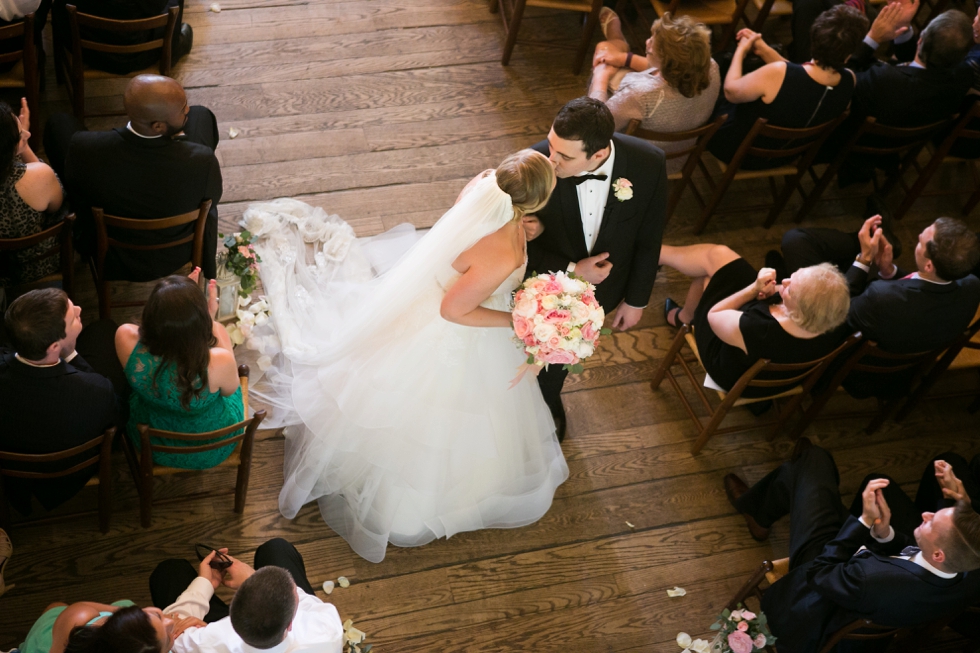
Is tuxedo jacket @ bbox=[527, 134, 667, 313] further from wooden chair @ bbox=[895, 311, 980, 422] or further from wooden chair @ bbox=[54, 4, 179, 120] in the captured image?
wooden chair @ bbox=[54, 4, 179, 120]

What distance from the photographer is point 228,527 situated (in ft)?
11.9

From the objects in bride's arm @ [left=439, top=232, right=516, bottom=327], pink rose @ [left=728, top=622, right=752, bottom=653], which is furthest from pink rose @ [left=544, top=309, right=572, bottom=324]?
pink rose @ [left=728, top=622, right=752, bottom=653]

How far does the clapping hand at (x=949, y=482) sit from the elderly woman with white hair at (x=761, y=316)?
2.23 ft

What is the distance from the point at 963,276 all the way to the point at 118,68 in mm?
4365

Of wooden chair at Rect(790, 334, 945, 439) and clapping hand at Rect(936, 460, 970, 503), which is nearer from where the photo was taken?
clapping hand at Rect(936, 460, 970, 503)

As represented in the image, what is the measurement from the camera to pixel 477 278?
303 cm

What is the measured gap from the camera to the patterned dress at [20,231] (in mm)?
3416

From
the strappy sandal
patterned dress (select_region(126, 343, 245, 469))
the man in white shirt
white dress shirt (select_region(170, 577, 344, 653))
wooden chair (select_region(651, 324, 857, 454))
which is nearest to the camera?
the man in white shirt

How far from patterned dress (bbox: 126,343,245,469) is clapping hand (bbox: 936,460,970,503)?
295 cm

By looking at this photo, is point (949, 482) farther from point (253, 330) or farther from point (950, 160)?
point (253, 330)

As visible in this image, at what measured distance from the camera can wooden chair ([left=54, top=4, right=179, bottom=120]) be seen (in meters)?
4.08

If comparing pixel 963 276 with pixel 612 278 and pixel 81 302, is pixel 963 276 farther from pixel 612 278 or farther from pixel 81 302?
pixel 81 302

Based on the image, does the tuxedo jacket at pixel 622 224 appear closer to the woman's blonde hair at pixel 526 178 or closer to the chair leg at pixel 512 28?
the woman's blonde hair at pixel 526 178

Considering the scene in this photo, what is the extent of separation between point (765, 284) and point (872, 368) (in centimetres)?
70
